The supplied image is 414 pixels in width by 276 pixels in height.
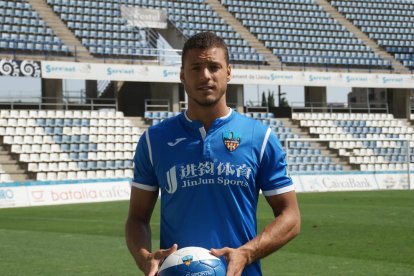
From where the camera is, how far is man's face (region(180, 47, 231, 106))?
10.5ft

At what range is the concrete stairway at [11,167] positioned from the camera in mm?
28547

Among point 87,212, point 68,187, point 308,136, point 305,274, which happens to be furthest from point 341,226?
point 308,136

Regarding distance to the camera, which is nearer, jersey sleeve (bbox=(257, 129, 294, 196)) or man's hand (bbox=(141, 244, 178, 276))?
man's hand (bbox=(141, 244, 178, 276))

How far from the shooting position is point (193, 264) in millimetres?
2984

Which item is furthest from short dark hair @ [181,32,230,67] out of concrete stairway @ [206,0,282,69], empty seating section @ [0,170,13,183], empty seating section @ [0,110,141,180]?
concrete stairway @ [206,0,282,69]

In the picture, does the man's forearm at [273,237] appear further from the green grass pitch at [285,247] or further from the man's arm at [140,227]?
the green grass pitch at [285,247]

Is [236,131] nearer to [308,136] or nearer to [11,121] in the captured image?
[11,121]

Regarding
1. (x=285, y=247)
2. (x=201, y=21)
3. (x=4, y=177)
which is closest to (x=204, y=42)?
(x=285, y=247)

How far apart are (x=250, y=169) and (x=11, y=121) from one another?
92.7 feet

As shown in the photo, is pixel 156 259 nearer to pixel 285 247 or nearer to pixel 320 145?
pixel 285 247

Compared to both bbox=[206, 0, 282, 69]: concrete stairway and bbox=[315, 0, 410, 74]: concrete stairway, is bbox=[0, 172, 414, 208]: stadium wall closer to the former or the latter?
bbox=[206, 0, 282, 69]: concrete stairway

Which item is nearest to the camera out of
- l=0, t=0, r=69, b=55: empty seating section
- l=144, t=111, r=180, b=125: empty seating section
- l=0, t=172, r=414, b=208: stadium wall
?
l=0, t=172, r=414, b=208: stadium wall

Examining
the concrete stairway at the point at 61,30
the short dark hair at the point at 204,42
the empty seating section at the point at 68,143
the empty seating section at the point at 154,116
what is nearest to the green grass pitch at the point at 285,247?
the short dark hair at the point at 204,42

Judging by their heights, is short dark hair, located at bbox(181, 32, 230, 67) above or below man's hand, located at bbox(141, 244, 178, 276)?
above
